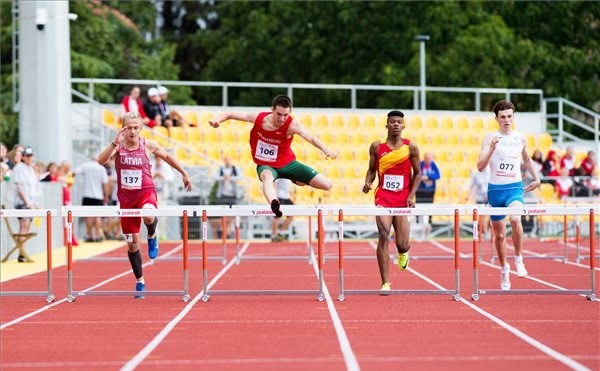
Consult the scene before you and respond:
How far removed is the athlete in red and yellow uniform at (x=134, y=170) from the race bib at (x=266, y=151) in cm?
81

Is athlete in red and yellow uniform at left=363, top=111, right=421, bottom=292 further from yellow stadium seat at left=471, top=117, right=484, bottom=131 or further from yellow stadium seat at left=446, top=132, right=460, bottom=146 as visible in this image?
yellow stadium seat at left=471, top=117, right=484, bottom=131

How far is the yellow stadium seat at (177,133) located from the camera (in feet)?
103

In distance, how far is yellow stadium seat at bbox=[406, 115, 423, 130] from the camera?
1342 inches

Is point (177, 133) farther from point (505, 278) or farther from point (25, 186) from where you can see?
point (505, 278)

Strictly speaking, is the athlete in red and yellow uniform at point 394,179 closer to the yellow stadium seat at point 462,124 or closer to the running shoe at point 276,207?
the running shoe at point 276,207

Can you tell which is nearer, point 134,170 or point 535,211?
point 535,211

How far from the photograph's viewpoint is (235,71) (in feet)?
158

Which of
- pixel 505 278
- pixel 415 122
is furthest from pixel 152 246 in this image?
pixel 415 122

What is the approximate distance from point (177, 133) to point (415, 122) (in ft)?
21.1

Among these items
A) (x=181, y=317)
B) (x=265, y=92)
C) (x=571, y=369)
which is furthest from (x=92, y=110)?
(x=571, y=369)

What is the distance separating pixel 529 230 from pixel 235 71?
2049 centimetres

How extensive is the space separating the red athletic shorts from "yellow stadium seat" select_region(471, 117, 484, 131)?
2124 centimetres

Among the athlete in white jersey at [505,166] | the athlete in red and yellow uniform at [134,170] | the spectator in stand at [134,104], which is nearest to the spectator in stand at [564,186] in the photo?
the spectator in stand at [134,104]

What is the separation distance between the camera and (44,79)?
27.3m
